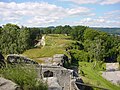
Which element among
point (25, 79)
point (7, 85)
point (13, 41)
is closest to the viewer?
point (7, 85)

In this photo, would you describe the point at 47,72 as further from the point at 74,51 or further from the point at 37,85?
the point at 74,51

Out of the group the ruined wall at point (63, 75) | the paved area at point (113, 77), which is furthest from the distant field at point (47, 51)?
the ruined wall at point (63, 75)

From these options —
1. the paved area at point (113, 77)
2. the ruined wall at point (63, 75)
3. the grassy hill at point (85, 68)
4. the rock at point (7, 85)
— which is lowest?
the paved area at point (113, 77)

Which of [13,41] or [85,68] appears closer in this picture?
[85,68]

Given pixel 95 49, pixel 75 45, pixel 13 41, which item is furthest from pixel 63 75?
pixel 75 45

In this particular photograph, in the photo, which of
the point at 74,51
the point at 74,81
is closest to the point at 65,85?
the point at 74,81

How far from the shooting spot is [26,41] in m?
69.6

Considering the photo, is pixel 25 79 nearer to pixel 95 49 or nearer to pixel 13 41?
pixel 13 41

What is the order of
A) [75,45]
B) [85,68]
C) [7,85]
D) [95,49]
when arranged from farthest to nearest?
1. [75,45]
2. [95,49]
3. [85,68]
4. [7,85]

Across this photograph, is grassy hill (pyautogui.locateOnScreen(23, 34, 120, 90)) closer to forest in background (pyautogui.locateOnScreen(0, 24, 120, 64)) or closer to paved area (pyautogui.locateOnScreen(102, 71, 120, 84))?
paved area (pyautogui.locateOnScreen(102, 71, 120, 84))

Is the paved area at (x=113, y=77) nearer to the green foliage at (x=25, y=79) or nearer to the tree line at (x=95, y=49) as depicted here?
the tree line at (x=95, y=49)

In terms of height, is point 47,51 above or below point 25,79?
below

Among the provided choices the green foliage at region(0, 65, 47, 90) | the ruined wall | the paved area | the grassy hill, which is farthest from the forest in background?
the green foliage at region(0, 65, 47, 90)

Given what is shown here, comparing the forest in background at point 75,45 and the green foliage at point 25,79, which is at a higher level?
the green foliage at point 25,79
